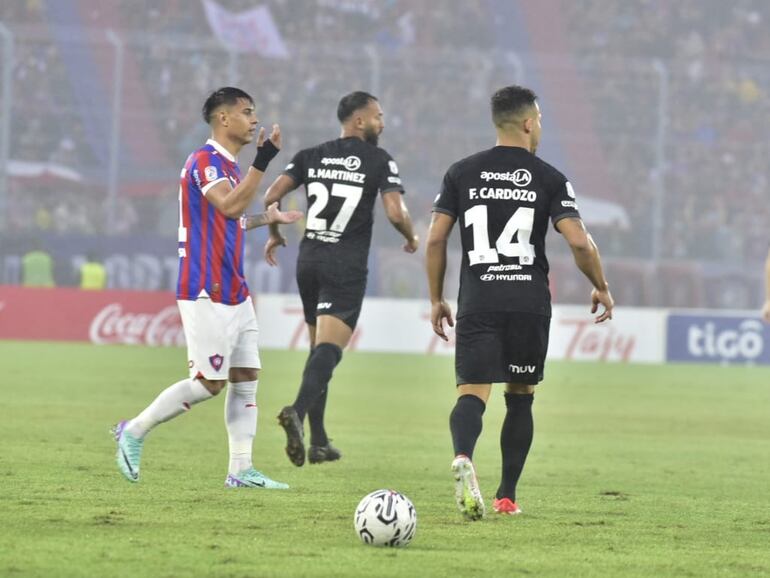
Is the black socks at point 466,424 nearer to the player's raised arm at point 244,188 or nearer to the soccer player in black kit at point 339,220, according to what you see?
the player's raised arm at point 244,188

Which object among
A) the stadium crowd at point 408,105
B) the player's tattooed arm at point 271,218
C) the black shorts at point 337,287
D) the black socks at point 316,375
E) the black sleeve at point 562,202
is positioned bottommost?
the black socks at point 316,375

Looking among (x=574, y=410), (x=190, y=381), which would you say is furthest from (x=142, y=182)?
(x=190, y=381)

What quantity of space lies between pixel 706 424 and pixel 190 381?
849cm

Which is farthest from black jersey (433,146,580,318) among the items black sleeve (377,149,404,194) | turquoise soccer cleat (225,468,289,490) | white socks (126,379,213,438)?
black sleeve (377,149,404,194)

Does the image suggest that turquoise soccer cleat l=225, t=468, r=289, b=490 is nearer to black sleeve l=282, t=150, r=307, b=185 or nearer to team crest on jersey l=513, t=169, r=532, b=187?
team crest on jersey l=513, t=169, r=532, b=187

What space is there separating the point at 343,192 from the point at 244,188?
243 cm

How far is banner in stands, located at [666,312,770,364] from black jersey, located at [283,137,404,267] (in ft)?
63.3

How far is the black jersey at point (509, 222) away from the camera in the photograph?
6828mm

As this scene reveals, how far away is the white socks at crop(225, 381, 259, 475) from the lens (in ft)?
25.8

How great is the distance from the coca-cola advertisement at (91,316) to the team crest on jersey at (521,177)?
20238 mm

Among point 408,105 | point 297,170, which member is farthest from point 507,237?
point 408,105

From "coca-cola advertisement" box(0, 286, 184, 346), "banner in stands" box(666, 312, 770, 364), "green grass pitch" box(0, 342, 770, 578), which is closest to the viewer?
"green grass pitch" box(0, 342, 770, 578)

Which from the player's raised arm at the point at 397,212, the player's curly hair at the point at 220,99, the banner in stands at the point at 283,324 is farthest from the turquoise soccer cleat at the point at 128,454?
the banner in stands at the point at 283,324

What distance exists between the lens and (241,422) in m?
7.91
